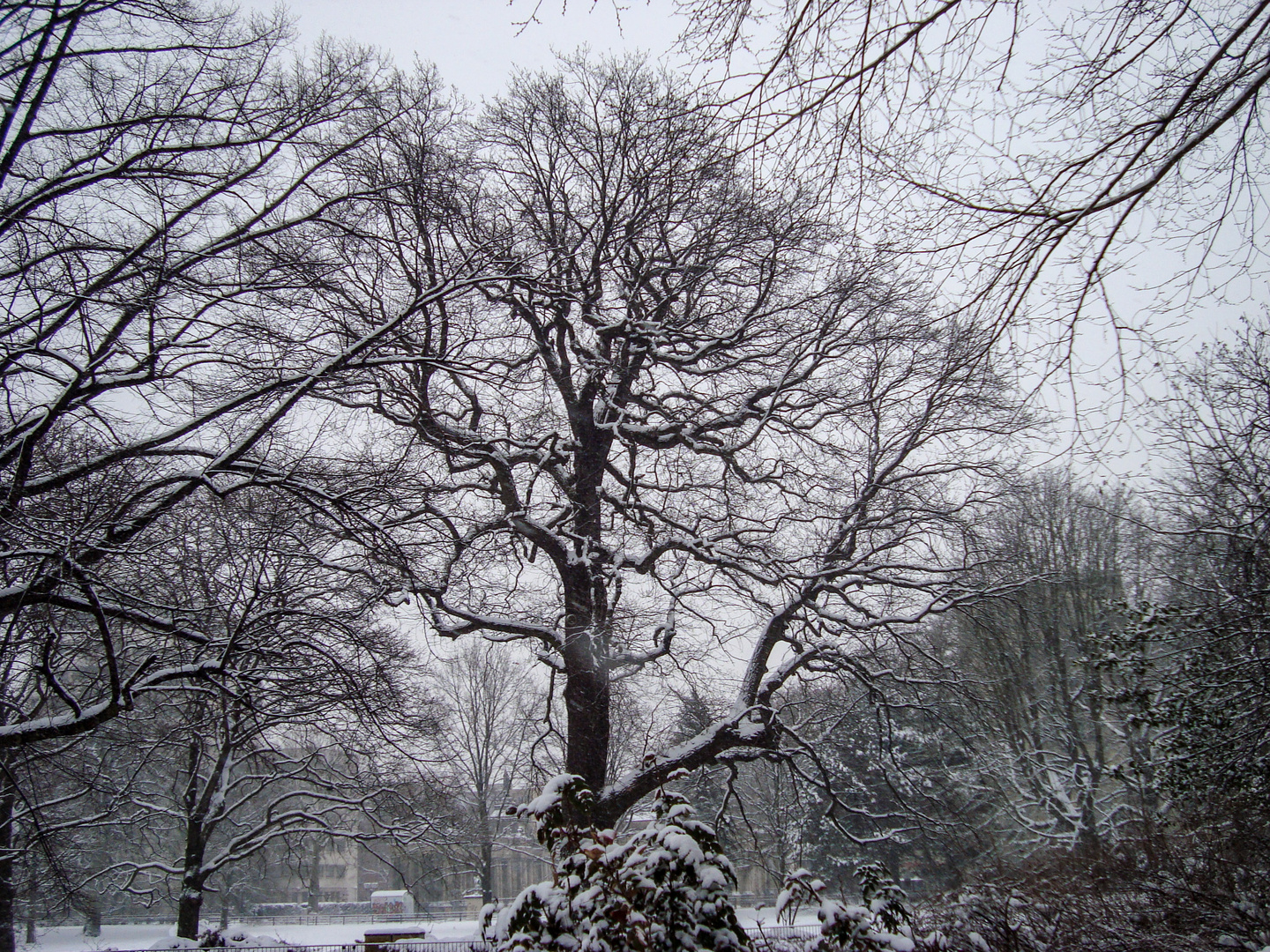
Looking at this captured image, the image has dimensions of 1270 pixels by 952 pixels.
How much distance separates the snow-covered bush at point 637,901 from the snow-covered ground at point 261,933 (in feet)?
65.1

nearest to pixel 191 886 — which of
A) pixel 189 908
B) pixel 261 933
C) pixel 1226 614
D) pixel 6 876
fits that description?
pixel 189 908

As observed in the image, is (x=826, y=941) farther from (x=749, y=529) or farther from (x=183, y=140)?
(x=183, y=140)

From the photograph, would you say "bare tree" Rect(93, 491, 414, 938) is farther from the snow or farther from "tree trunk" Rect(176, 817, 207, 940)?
the snow

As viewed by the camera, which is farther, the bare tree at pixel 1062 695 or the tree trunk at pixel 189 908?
the bare tree at pixel 1062 695

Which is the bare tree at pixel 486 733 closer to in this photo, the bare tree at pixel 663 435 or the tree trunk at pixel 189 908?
the tree trunk at pixel 189 908

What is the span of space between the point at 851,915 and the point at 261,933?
36096 mm

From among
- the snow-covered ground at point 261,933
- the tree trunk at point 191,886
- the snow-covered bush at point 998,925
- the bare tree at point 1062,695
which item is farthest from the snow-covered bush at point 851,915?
the snow-covered ground at point 261,933

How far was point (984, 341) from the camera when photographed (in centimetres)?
362

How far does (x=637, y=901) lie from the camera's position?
352 centimetres

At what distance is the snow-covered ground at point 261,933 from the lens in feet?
79.8

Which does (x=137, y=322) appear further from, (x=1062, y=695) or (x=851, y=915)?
(x=1062, y=695)

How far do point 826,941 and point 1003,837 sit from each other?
2251 cm

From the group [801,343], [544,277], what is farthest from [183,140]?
[801,343]

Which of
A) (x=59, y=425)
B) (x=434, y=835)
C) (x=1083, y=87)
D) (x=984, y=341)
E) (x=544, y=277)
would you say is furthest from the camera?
(x=434, y=835)
